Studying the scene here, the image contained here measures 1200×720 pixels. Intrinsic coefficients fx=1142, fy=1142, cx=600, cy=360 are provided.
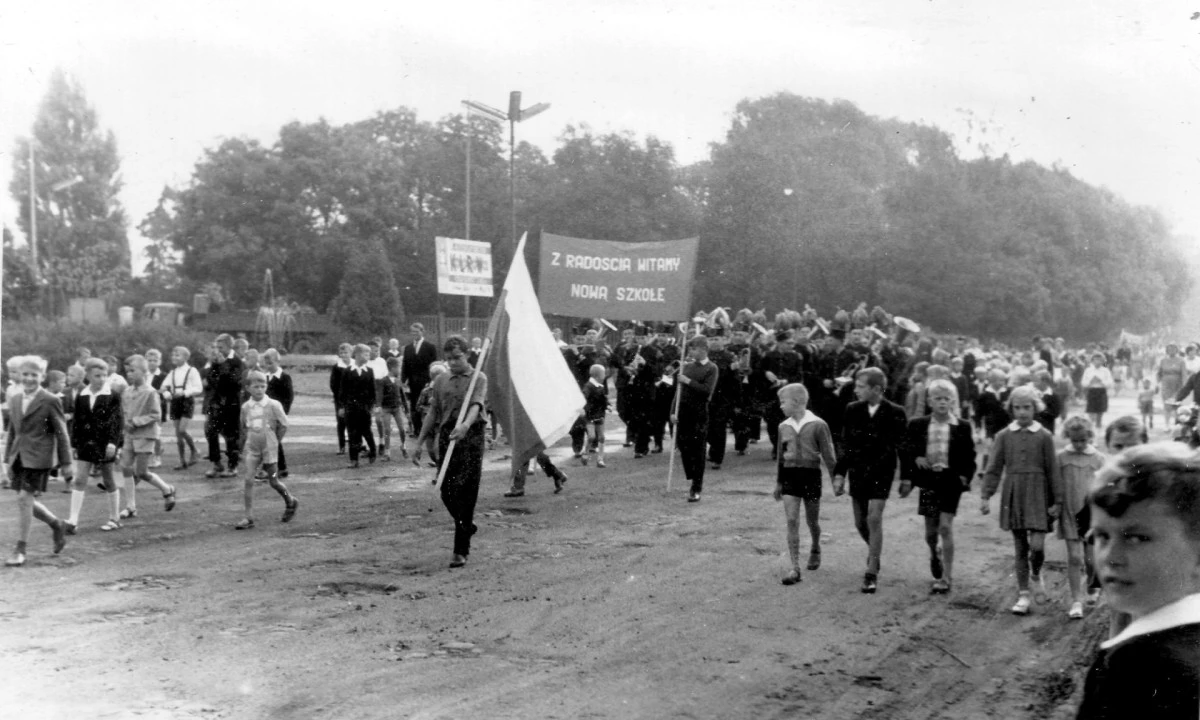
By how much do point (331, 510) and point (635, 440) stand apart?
6033 millimetres

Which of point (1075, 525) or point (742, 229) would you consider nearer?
point (1075, 525)

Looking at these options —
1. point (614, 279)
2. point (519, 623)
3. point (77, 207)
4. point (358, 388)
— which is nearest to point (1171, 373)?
point (614, 279)

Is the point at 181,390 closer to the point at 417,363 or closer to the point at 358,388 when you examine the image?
the point at 358,388

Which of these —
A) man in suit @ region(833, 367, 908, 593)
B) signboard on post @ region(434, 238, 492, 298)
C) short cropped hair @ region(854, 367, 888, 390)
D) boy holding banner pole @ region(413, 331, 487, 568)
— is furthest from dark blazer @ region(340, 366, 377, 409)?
signboard on post @ region(434, 238, 492, 298)

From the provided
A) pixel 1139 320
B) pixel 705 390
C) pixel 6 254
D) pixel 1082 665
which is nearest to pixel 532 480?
pixel 705 390

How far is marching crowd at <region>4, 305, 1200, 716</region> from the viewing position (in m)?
2.27

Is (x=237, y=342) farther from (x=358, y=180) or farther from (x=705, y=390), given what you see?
(x=358, y=180)

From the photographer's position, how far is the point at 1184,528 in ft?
7.36

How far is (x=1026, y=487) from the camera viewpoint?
7.98 metres

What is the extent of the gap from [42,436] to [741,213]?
38.9 metres

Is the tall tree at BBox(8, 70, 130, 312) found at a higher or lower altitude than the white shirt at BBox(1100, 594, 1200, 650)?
higher

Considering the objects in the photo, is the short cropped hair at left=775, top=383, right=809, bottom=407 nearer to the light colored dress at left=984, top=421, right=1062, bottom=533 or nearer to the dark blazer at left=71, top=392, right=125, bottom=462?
the light colored dress at left=984, top=421, right=1062, bottom=533

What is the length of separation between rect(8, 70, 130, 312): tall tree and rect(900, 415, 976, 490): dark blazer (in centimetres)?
3703

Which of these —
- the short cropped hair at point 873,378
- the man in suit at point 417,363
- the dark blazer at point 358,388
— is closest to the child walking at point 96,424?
the dark blazer at point 358,388
